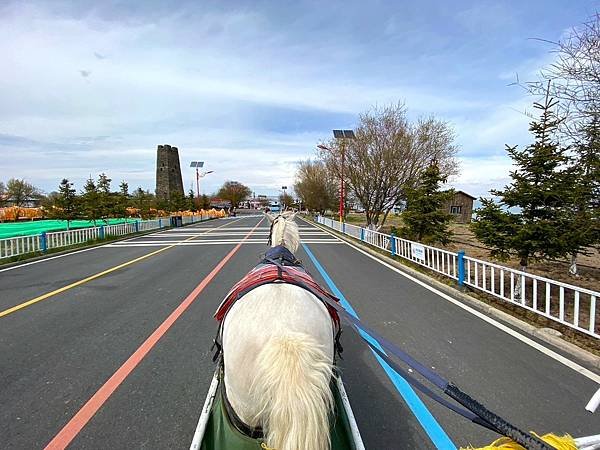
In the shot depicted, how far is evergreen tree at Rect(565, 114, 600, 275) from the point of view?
5.43 metres

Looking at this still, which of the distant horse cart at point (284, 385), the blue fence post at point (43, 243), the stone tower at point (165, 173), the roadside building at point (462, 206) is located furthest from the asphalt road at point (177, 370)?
the stone tower at point (165, 173)

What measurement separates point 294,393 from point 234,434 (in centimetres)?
64

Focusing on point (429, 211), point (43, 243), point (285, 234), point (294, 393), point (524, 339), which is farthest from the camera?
point (43, 243)

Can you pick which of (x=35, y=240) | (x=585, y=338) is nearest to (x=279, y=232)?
(x=585, y=338)

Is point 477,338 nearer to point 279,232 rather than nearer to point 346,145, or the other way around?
point 279,232

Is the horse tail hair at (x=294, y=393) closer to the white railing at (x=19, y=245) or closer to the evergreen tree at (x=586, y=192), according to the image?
the evergreen tree at (x=586, y=192)

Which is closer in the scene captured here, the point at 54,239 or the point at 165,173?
the point at 54,239

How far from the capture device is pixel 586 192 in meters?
5.70

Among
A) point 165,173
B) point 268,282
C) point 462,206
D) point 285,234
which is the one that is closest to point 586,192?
point 285,234

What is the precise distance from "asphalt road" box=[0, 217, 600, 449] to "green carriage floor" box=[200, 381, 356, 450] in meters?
0.76

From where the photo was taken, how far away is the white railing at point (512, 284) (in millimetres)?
4737

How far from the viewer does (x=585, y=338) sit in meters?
4.81

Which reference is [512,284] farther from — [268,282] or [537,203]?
[268,282]

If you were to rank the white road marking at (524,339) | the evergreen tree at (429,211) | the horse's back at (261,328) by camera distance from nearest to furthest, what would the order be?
the horse's back at (261,328)
the white road marking at (524,339)
the evergreen tree at (429,211)
